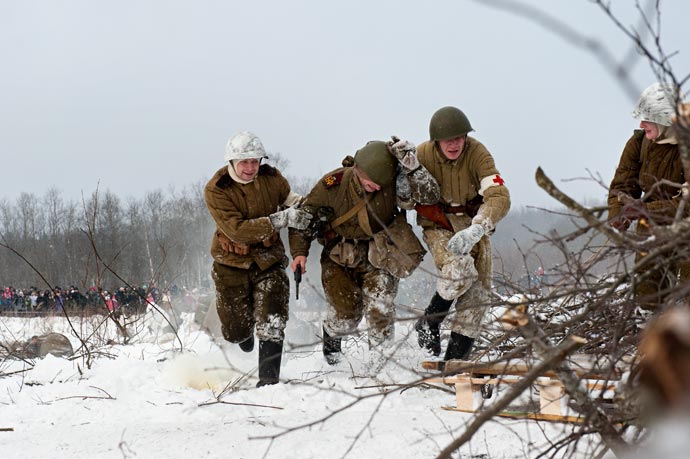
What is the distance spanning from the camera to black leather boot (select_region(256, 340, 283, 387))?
5.06m

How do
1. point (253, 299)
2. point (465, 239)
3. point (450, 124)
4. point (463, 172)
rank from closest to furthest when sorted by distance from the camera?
point (465, 239)
point (450, 124)
point (463, 172)
point (253, 299)

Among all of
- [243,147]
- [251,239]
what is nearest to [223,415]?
[251,239]

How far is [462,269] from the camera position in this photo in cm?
521

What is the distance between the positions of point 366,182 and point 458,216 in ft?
2.61

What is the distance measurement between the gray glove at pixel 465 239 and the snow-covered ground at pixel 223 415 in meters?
0.96

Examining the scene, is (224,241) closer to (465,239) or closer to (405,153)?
(405,153)

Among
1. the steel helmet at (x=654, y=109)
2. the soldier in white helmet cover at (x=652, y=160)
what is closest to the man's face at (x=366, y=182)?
the soldier in white helmet cover at (x=652, y=160)

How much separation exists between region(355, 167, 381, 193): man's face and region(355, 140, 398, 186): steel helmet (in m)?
0.02

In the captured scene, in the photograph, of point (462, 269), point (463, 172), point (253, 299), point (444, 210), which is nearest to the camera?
point (462, 269)

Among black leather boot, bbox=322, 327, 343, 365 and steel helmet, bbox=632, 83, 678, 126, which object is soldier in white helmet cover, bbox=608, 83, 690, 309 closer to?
steel helmet, bbox=632, 83, 678, 126

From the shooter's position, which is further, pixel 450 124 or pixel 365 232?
pixel 365 232

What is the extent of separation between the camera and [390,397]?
4.39 meters

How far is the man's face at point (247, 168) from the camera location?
5680 millimetres

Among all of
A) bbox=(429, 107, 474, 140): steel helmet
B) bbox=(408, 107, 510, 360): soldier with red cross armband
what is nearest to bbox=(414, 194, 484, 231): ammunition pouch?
bbox=(408, 107, 510, 360): soldier with red cross armband
